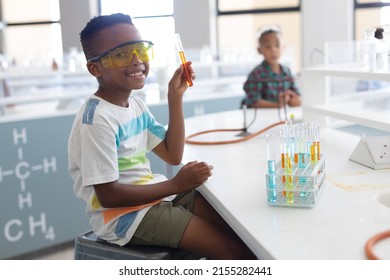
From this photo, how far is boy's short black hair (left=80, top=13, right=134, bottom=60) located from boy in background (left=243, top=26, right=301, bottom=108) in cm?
125

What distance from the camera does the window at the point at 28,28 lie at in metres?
5.11

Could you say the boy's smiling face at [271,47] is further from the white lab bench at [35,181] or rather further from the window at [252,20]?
the window at [252,20]

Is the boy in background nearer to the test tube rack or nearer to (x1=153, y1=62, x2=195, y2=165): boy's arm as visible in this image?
(x1=153, y1=62, x2=195, y2=165): boy's arm

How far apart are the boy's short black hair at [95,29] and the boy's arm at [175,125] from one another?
196mm

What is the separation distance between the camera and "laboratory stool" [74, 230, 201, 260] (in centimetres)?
108

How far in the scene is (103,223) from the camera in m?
1.11

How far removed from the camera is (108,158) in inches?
41.0

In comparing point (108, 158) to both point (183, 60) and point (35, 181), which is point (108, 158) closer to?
point (183, 60)

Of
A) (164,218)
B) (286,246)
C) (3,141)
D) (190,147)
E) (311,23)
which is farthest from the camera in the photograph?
(311,23)

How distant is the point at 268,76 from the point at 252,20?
Result: 2545 millimetres

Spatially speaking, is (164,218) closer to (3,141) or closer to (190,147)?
(190,147)
